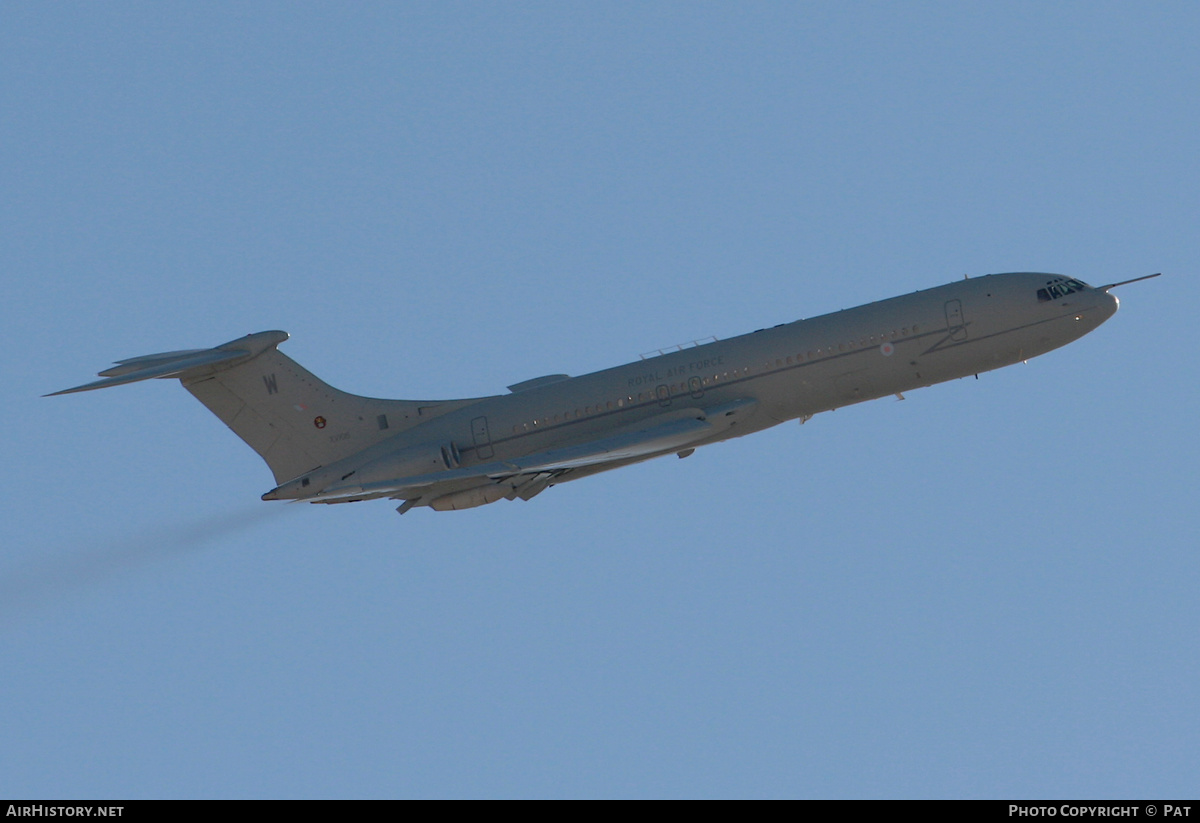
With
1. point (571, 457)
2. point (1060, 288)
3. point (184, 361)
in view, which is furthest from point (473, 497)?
point (1060, 288)

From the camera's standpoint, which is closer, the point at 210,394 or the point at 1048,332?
the point at 1048,332

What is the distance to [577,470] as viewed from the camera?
167 ft

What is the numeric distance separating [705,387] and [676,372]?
104 cm

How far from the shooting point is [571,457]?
159 feet

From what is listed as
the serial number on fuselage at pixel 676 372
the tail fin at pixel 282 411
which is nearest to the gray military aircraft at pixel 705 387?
the serial number on fuselage at pixel 676 372

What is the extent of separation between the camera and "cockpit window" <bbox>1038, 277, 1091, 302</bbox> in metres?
49.4

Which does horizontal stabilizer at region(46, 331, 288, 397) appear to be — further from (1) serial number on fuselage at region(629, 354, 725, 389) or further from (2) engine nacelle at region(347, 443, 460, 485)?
(1) serial number on fuselage at region(629, 354, 725, 389)

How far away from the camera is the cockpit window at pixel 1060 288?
49.4 metres

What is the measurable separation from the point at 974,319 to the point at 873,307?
303 centimetres

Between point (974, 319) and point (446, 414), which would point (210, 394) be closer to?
point (446, 414)

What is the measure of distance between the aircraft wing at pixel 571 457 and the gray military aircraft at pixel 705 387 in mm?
47
